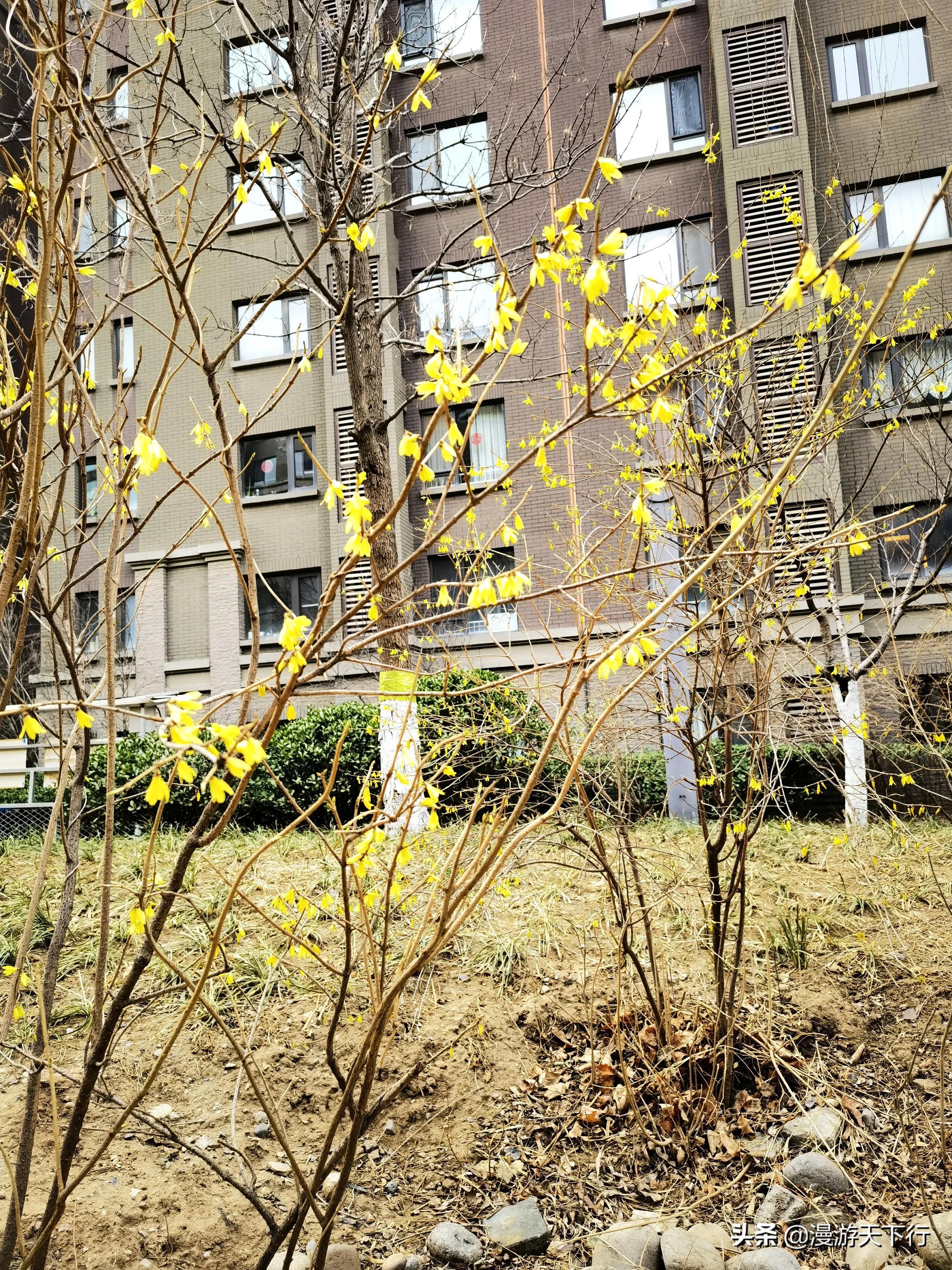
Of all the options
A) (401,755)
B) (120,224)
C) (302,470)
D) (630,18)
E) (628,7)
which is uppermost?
(628,7)

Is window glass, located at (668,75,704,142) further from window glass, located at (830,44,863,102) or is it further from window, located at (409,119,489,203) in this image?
window, located at (409,119,489,203)

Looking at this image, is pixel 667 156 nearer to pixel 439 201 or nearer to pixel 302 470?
pixel 439 201

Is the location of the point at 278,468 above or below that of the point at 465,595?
above

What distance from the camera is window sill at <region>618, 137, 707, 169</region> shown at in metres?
15.0

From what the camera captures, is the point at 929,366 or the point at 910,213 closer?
the point at 929,366

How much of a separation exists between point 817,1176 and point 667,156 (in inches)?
594

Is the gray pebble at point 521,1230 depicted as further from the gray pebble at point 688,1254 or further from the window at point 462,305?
the window at point 462,305

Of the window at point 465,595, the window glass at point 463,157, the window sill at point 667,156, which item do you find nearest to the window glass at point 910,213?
the window sill at point 667,156

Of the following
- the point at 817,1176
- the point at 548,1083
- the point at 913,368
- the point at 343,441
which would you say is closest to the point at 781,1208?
the point at 817,1176

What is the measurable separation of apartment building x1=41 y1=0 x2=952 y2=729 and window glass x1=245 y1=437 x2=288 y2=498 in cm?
5

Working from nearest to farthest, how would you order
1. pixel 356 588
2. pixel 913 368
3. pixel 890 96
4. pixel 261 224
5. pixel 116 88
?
pixel 116 88 < pixel 913 368 < pixel 890 96 < pixel 356 588 < pixel 261 224

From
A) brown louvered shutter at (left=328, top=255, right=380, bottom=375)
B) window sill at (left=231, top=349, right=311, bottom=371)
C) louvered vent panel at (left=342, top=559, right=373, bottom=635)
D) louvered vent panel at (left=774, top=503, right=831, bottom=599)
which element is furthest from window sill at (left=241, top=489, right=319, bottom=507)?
louvered vent panel at (left=774, top=503, right=831, bottom=599)

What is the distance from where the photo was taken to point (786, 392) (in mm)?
6609

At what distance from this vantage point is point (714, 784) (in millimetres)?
4164
